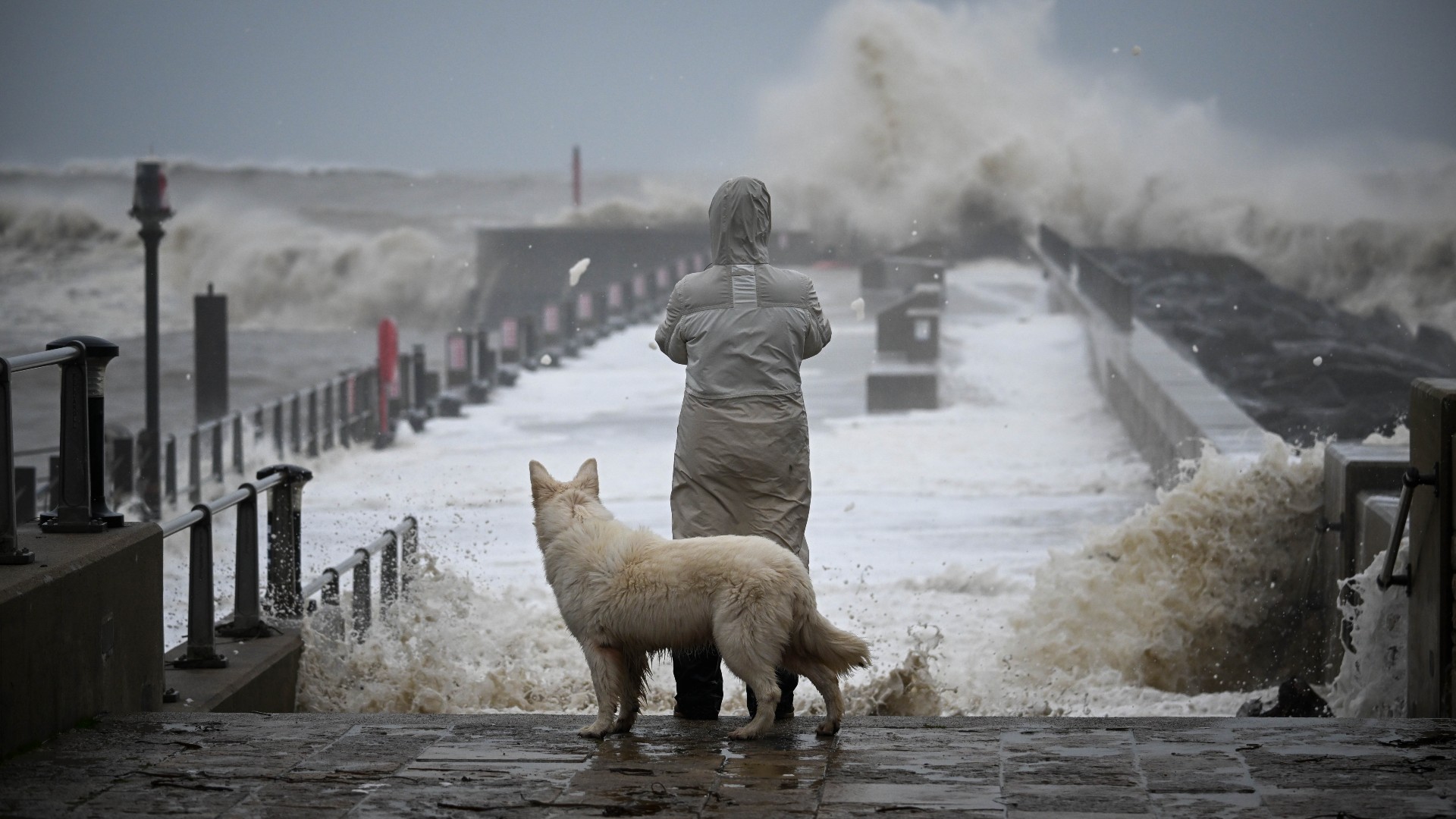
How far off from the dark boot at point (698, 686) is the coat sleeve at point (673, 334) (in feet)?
2.74

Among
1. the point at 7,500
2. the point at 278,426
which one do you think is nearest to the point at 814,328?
the point at 7,500

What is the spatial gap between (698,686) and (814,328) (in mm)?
1044

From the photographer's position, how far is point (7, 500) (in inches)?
171

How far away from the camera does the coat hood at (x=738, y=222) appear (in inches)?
183

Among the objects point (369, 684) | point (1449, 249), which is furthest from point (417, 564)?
point (1449, 249)

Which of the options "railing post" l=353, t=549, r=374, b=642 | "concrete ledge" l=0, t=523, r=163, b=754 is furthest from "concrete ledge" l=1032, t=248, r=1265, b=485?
"concrete ledge" l=0, t=523, r=163, b=754

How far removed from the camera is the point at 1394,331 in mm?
48312

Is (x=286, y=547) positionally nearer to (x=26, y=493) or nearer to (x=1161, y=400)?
(x=26, y=493)

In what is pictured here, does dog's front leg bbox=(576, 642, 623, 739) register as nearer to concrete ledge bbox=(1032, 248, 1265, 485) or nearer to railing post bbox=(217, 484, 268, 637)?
railing post bbox=(217, 484, 268, 637)

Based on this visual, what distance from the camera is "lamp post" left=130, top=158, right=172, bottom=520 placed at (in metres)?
14.7

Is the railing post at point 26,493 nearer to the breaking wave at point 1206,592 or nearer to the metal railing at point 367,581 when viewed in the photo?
the metal railing at point 367,581

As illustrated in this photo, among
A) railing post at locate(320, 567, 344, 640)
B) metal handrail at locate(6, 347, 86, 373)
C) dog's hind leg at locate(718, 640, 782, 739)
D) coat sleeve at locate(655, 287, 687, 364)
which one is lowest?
railing post at locate(320, 567, 344, 640)

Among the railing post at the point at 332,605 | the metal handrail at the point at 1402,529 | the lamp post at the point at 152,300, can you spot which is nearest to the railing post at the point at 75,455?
the railing post at the point at 332,605

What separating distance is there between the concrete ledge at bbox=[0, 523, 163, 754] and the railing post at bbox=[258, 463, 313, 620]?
181 cm
